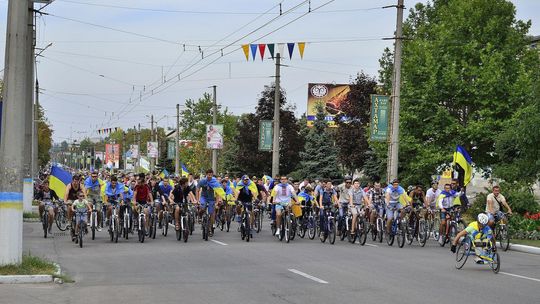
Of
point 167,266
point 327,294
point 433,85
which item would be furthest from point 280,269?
point 433,85

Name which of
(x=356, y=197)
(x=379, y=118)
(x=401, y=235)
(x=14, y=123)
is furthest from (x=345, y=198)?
(x=14, y=123)

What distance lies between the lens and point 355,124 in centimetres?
5709

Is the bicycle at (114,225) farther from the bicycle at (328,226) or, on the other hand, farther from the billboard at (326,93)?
the billboard at (326,93)

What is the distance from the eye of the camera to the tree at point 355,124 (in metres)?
55.8

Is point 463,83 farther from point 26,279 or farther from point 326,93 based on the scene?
point 326,93

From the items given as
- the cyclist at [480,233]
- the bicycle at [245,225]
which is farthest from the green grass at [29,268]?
the bicycle at [245,225]

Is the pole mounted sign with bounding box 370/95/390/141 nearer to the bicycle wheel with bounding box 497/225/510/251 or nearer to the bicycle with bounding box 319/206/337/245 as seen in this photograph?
the bicycle with bounding box 319/206/337/245

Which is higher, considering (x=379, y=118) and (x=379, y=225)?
(x=379, y=118)

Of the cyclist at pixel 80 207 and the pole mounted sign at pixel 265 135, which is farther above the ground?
the pole mounted sign at pixel 265 135

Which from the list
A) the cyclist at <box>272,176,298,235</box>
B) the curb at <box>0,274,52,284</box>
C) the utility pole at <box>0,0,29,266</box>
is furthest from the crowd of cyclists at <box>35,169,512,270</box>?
the curb at <box>0,274,52,284</box>

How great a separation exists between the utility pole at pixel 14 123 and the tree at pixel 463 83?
31260mm

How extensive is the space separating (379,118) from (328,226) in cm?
Answer: 966

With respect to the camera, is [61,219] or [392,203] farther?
[61,219]

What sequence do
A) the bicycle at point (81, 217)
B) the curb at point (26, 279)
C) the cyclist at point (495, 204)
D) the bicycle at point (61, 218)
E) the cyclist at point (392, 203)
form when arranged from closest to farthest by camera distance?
1. the curb at point (26, 279)
2. the bicycle at point (81, 217)
3. the cyclist at point (495, 204)
4. the cyclist at point (392, 203)
5. the bicycle at point (61, 218)
